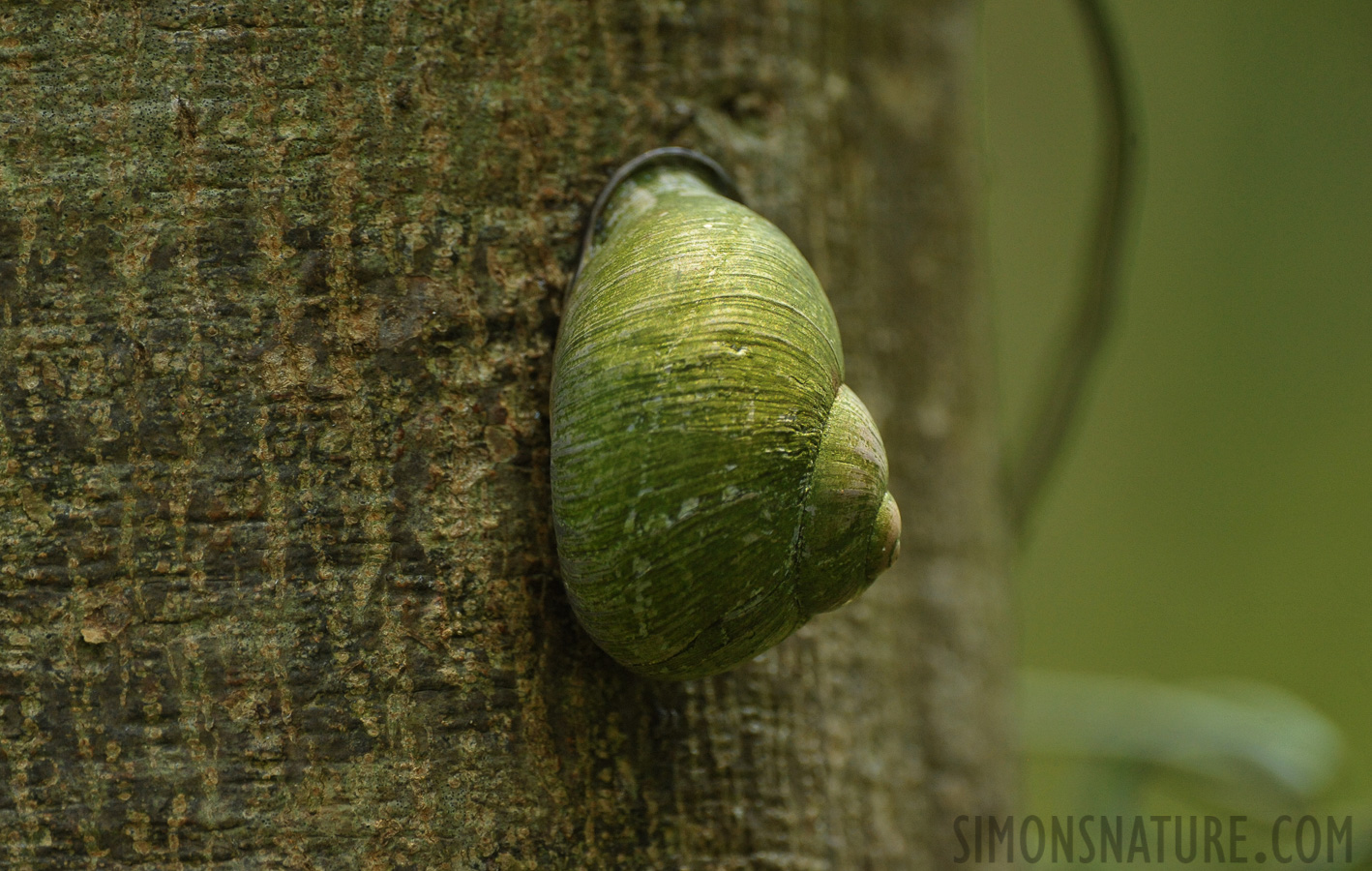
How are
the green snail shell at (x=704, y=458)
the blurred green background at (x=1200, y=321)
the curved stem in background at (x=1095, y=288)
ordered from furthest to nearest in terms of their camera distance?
the blurred green background at (x=1200, y=321) < the curved stem in background at (x=1095, y=288) < the green snail shell at (x=704, y=458)

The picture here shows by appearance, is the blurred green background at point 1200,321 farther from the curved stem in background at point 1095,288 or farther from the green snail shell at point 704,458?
the green snail shell at point 704,458

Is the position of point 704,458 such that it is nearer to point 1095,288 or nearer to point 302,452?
point 302,452

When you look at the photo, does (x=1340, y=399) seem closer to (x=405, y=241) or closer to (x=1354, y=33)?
(x=1354, y=33)

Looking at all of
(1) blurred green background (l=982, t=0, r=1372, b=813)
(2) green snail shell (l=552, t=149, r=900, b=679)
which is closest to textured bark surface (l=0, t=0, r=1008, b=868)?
(2) green snail shell (l=552, t=149, r=900, b=679)

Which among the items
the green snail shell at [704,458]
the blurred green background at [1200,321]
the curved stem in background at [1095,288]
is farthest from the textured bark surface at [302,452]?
the blurred green background at [1200,321]

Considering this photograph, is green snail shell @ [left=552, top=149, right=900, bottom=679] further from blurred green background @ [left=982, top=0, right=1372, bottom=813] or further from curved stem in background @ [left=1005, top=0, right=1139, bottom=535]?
blurred green background @ [left=982, top=0, right=1372, bottom=813]

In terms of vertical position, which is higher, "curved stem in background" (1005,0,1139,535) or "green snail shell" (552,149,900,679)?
"green snail shell" (552,149,900,679)
